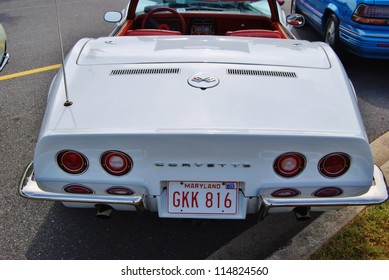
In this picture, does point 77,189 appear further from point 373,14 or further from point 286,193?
point 373,14

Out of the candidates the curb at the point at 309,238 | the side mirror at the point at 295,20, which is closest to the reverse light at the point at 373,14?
the side mirror at the point at 295,20

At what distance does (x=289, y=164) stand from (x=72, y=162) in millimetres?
1082

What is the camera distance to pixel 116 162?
210 cm

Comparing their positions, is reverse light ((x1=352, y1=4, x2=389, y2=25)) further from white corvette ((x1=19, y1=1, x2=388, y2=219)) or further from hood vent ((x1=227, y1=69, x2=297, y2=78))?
hood vent ((x1=227, y1=69, x2=297, y2=78))

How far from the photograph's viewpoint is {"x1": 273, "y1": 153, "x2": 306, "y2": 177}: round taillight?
2.07m

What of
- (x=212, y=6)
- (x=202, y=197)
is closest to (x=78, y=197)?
(x=202, y=197)

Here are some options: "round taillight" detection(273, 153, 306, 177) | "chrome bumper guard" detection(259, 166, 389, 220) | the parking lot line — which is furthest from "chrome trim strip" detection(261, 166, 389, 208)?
the parking lot line

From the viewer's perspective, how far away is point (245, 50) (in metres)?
2.73

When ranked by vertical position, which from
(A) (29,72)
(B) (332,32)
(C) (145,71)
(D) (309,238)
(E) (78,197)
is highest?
(C) (145,71)

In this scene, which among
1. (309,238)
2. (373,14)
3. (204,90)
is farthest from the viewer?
(373,14)

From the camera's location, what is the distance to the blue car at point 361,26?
4570mm

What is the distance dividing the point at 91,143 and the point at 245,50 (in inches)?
48.7

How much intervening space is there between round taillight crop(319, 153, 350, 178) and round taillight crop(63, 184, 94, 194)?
118 centimetres

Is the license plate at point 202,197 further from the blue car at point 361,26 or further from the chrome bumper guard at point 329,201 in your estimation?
the blue car at point 361,26
